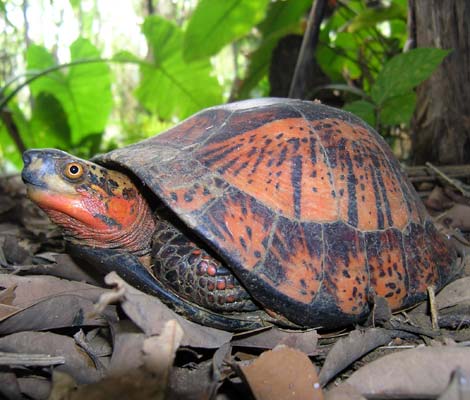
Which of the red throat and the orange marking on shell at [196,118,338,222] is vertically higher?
the orange marking on shell at [196,118,338,222]

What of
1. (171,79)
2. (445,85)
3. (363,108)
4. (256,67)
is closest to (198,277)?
(363,108)

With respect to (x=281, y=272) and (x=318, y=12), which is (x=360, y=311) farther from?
(x=318, y=12)

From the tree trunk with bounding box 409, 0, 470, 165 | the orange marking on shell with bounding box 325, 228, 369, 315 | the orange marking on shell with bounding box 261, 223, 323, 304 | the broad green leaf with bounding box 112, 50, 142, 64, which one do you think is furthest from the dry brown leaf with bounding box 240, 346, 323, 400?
the broad green leaf with bounding box 112, 50, 142, 64

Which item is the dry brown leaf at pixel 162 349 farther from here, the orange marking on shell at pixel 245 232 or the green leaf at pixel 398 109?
the green leaf at pixel 398 109

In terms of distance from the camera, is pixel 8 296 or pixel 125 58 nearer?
pixel 8 296

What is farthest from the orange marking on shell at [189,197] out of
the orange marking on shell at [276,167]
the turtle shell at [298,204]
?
the orange marking on shell at [276,167]

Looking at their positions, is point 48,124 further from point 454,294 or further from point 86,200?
point 454,294

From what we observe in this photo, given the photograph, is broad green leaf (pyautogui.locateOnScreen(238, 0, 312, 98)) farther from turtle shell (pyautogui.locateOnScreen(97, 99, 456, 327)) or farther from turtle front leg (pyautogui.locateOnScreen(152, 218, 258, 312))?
turtle front leg (pyautogui.locateOnScreen(152, 218, 258, 312))
